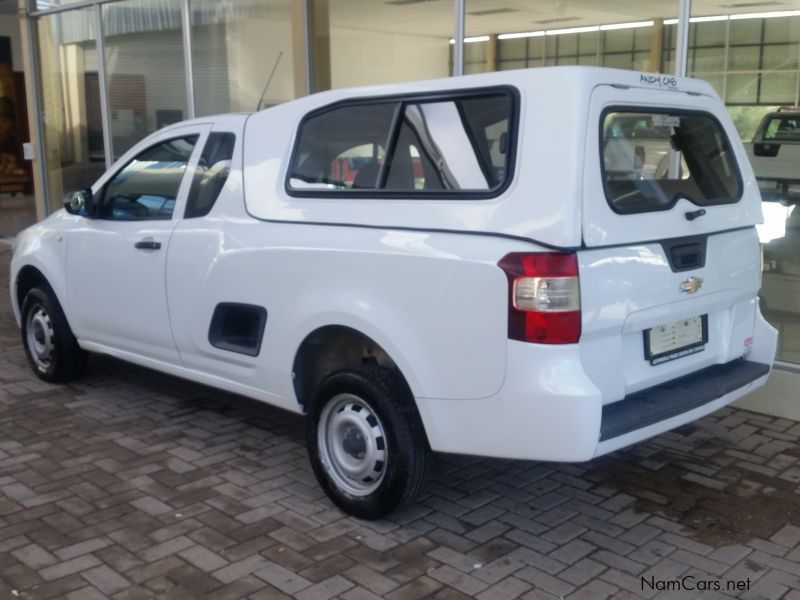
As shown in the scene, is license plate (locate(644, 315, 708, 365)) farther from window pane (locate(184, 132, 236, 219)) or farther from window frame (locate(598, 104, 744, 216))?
window pane (locate(184, 132, 236, 219))

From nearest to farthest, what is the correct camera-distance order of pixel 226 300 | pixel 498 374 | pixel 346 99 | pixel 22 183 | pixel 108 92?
pixel 498 374 < pixel 346 99 < pixel 226 300 < pixel 108 92 < pixel 22 183

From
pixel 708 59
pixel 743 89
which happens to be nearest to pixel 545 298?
pixel 708 59

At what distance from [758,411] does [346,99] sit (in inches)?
132

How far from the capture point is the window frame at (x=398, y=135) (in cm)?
363

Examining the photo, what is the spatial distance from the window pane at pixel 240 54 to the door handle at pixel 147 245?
4.24m

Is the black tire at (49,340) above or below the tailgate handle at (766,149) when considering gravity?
below

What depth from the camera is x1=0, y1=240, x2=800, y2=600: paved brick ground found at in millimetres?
3662

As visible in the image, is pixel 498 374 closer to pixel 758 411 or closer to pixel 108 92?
pixel 758 411

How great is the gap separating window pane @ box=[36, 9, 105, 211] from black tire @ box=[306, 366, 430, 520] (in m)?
9.11

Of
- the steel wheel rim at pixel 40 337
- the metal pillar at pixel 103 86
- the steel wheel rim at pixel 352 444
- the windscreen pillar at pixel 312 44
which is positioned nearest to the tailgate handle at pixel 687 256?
the steel wheel rim at pixel 352 444

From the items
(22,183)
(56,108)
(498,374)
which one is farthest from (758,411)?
(22,183)

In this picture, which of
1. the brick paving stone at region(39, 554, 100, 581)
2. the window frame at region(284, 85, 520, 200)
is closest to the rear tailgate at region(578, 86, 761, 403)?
the window frame at region(284, 85, 520, 200)

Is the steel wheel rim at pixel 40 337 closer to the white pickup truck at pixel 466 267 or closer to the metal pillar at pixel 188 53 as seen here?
the white pickup truck at pixel 466 267

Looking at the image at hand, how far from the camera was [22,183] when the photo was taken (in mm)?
20609
